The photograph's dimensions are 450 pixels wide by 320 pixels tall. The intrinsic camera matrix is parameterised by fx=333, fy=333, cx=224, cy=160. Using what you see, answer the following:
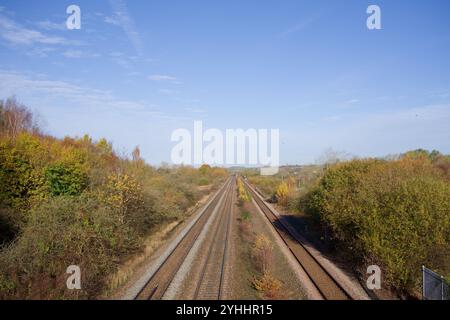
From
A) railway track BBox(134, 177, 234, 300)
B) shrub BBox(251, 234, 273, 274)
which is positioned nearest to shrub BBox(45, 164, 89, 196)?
railway track BBox(134, 177, 234, 300)

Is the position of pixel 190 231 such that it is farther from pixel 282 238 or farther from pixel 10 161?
pixel 10 161

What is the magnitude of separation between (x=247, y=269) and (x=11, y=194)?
47.0 feet

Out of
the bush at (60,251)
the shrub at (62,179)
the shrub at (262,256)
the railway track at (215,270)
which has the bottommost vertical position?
the railway track at (215,270)

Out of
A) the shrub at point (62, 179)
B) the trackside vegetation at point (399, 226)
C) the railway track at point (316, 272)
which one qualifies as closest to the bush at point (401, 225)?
the trackside vegetation at point (399, 226)

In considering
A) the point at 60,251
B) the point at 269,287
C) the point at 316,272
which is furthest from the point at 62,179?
the point at 316,272

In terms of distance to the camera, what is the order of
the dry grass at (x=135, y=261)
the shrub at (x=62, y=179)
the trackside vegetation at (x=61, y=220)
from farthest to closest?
the shrub at (x=62, y=179)
the dry grass at (x=135, y=261)
the trackside vegetation at (x=61, y=220)

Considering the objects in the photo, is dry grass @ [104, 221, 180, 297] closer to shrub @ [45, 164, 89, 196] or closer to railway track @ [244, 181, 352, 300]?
shrub @ [45, 164, 89, 196]

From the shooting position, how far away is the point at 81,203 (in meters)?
15.7

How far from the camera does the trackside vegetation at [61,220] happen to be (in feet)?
38.5

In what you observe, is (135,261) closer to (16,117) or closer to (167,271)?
(167,271)

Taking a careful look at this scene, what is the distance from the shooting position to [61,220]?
14.3 m

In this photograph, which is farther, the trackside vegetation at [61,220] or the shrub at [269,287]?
the shrub at [269,287]

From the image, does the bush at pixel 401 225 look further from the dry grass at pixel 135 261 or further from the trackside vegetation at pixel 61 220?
the trackside vegetation at pixel 61 220
